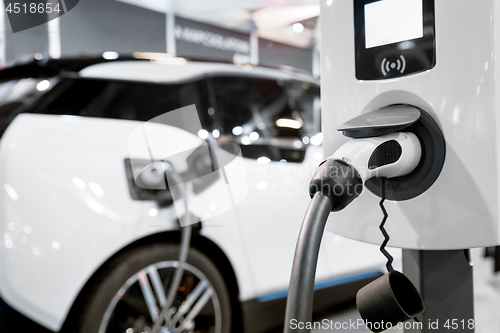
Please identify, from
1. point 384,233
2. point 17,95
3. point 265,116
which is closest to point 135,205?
point 17,95

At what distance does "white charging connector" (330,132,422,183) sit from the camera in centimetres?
26

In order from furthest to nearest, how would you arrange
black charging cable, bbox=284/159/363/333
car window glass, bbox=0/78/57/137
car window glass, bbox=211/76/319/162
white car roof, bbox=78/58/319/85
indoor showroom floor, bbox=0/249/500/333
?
car window glass, bbox=211/76/319/162, white car roof, bbox=78/58/319/85, car window glass, bbox=0/78/57/137, indoor showroom floor, bbox=0/249/500/333, black charging cable, bbox=284/159/363/333

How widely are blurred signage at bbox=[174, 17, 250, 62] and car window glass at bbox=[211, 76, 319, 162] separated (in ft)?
0.37

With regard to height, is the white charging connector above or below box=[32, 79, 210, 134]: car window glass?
below

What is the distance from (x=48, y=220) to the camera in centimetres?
79

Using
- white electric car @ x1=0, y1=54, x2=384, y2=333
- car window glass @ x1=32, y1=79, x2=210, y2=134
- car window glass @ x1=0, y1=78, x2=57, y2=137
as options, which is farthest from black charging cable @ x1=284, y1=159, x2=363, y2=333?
car window glass @ x1=0, y1=78, x2=57, y2=137

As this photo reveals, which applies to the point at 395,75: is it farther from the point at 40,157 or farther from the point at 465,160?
the point at 40,157

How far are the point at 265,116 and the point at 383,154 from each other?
0.95m

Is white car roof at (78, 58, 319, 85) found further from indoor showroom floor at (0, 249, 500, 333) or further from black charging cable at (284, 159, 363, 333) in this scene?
black charging cable at (284, 159, 363, 333)

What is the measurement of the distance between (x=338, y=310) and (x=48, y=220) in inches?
38.3

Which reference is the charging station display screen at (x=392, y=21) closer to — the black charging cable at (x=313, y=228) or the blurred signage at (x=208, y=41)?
the black charging cable at (x=313, y=228)

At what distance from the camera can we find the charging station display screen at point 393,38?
0.29 m

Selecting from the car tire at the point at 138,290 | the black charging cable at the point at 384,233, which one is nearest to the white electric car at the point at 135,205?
the car tire at the point at 138,290

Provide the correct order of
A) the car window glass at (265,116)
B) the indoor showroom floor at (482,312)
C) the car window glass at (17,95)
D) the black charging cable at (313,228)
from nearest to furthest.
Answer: the black charging cable at (313,228) < the indoor showroom floor at (482,312) < the car window glass at (17,95) < the car window glass at (265,116)
